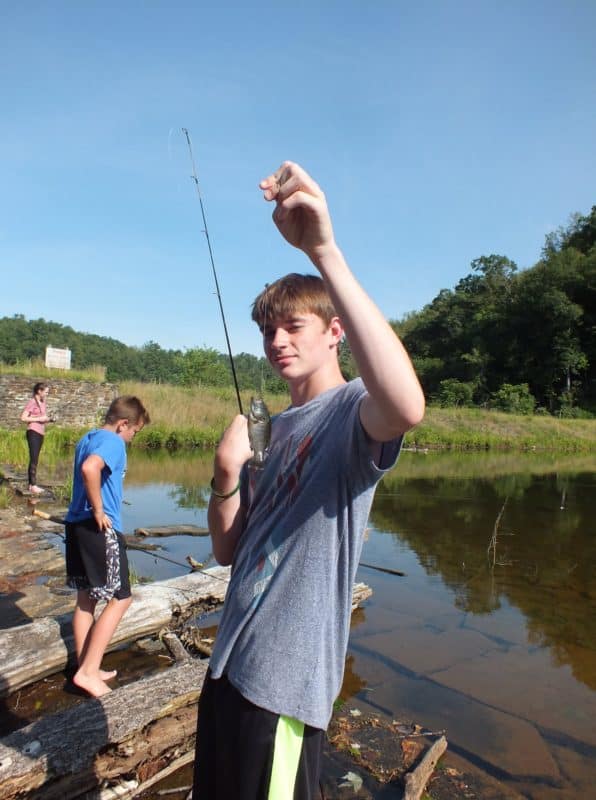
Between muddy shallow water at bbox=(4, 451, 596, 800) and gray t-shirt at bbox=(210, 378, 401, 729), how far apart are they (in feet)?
11.1

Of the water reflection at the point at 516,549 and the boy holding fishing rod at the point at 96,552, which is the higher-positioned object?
the boy holding fishing rod at the point at 96,552

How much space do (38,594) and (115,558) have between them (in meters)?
2.51

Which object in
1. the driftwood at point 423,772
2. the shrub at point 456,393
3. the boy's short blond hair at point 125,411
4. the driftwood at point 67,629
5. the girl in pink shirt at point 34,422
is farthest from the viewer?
the shrub at point 456,393

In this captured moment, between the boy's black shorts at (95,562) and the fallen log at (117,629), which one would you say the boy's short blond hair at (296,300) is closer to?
the boy's black shorts at (95,562)

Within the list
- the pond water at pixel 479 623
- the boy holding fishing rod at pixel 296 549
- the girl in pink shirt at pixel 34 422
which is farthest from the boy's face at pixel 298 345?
the girl in pink shirt at pixel 34 422

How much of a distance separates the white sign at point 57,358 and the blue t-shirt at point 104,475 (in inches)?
936

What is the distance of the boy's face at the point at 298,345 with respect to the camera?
6.18 ft

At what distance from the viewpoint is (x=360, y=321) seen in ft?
4.57

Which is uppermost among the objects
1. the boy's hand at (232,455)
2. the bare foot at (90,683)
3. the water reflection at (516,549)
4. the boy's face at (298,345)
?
the boy's face at (298,345)

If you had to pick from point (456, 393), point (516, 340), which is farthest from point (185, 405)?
point (516, 340)

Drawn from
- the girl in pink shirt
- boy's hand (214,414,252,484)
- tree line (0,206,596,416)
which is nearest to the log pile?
boy's hand (214,414,252,484)

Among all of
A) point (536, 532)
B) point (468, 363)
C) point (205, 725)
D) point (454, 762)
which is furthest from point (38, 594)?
point (468, 363)

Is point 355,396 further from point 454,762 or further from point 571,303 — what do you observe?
point 571,303

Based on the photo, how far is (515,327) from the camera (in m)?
59.2
